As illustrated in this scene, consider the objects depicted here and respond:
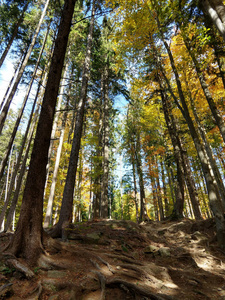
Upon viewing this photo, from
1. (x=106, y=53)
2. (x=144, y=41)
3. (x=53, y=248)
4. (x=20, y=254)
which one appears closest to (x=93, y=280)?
(x=53, y=248)

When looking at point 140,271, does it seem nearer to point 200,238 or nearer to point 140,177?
point 200,238

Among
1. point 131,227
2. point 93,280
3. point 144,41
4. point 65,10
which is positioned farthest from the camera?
point 144,41

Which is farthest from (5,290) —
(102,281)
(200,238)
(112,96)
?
(112,96)

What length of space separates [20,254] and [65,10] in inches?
285

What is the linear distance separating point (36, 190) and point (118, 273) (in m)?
2.68

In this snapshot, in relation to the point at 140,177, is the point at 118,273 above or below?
below

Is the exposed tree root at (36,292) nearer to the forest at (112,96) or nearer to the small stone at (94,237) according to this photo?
the forest at (112,96)

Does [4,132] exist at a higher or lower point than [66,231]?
higher

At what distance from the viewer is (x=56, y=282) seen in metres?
2.86

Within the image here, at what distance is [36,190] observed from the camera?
3.79 metres

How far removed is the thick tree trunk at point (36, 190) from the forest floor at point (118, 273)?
36 cm

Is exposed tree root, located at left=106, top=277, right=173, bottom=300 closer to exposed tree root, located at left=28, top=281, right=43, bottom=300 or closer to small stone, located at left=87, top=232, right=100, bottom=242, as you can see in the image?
exposed tree root, located at left=28, top=281, right=43, bottom=300

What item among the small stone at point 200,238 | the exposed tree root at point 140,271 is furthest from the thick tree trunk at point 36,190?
the small stone at point 200,238

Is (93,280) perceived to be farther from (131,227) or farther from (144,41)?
(144,41)
